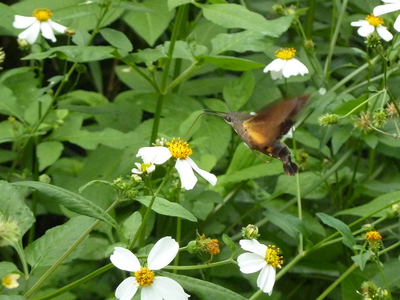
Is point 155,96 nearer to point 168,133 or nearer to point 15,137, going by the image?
point 168,133

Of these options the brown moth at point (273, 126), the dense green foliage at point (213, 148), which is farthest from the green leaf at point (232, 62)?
the brown moth at point (273, 126)

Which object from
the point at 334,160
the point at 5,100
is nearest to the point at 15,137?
the point at 5,100

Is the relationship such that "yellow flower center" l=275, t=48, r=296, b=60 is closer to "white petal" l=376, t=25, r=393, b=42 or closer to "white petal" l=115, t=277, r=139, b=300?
"white petal" l=376, t=25, r=393, b=42

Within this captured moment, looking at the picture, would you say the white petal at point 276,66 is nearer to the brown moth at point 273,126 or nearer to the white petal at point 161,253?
the brown moth at point 273,126

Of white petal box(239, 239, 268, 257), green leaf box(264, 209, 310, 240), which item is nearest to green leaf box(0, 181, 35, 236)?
white petal box(239, 239, 268, 257)

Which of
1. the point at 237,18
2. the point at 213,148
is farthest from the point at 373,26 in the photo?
the point at 213,148

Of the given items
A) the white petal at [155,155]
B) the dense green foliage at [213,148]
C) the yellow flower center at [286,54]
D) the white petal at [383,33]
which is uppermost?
the white petal at [155,155]
